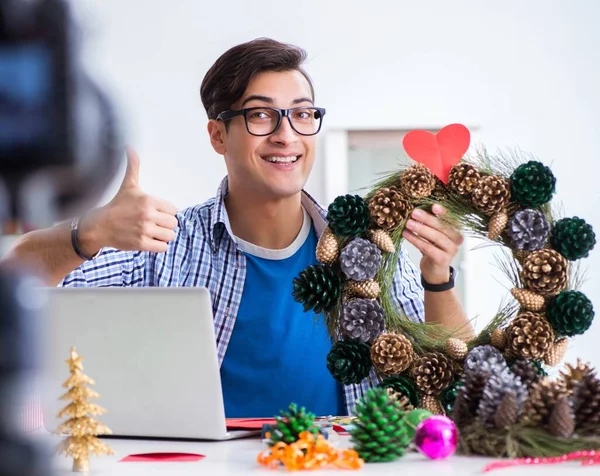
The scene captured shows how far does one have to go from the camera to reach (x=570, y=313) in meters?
1.32

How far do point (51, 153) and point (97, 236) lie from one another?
134 cm

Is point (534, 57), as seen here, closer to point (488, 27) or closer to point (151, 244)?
point (488, 27)

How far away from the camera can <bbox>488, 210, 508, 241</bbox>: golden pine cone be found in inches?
54.5

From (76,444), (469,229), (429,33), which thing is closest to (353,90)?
(429,33)

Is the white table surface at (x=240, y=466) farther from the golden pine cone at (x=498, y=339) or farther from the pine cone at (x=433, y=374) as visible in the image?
the golden pine cone at (x=498, y=339)

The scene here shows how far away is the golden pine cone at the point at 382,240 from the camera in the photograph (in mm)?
1419

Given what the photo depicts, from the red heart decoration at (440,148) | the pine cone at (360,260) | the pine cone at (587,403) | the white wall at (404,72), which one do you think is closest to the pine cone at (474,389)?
the pine cone at (587,403)

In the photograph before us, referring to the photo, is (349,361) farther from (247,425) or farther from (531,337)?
(531,337)

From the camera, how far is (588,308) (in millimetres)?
1336

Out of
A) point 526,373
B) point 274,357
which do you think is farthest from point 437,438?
point 274,357

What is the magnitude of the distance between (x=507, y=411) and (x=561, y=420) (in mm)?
66

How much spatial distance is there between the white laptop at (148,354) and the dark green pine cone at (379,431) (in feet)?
0.80

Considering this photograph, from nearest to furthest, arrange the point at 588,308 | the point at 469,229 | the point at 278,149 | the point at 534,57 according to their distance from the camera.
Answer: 1. the point at 588,308
2. the point at 469,229
3. the point at 278,149
4. the point at 534,57

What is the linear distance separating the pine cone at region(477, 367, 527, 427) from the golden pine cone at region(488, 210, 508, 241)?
0.41 m
